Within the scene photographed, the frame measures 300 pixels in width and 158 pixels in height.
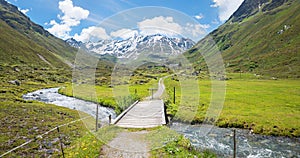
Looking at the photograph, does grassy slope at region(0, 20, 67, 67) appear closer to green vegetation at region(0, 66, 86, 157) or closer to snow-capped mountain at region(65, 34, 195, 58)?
green vegetation at region(0, 66, 86, 157)

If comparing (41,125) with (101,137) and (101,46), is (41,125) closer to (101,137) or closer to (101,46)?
(101,137)

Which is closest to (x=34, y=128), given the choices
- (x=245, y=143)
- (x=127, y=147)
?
(x=127, y=147)

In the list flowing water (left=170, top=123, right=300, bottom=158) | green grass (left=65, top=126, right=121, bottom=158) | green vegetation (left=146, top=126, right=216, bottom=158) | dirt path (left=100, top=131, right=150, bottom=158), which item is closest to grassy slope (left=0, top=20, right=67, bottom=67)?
green grass (left=65, top=126, right=121, bottom=158)

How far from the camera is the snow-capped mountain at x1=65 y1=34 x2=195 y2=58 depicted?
1089 cm

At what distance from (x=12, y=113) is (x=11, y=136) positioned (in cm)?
1026

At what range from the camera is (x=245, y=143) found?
675 inches

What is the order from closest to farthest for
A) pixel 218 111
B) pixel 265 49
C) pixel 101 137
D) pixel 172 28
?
1. pixel 172 28
2. pixel 101 137
3. pixel 218 111
4. pixel 265 49

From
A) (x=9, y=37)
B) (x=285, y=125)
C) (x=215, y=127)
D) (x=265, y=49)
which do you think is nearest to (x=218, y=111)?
(x=215, y=127)

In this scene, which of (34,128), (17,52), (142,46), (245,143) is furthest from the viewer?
Answer: (17,52)

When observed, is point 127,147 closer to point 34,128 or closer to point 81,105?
point 34,128

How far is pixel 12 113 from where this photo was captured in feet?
87.7

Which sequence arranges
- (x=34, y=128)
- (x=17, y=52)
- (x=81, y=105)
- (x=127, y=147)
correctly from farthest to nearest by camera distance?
(x=17, y=52)
(x=81, y=105)
(x=34, y=128)
(x=127, y=147)

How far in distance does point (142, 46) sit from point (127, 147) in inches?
267

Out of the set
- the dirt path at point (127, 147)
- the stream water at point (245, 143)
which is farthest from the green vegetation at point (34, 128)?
the stream water at point (245, 143)
